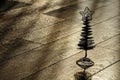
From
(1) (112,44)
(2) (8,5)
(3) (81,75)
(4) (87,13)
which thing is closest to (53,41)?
(1) (112,44)

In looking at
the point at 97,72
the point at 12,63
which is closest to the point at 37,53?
the point at 12,63

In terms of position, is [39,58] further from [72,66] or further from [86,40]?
[86,40]

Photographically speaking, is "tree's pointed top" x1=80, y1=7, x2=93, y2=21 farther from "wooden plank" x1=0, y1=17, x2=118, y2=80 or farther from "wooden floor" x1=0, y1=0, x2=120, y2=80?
"wooden plank" x1=0, y1=17, x2=118, y2=80

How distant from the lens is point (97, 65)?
10.5ft

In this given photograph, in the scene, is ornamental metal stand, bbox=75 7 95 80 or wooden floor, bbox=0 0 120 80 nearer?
ornamental metal stand, bbox=75 7 95 80

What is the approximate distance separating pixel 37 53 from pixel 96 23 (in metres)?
1.60

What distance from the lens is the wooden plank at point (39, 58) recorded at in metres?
3.12

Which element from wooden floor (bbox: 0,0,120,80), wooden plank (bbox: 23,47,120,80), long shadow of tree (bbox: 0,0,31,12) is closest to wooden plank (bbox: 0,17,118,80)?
wooden floor (bbox: 0,0,120,80)

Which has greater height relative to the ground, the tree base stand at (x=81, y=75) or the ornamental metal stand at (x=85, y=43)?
the ornamental metal stand at (x=85, y=43)

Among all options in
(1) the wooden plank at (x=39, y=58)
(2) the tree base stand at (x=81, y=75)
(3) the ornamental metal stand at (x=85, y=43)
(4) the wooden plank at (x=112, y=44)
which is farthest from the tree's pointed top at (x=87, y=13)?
(4) the wooden plank at (x=112, y=44)

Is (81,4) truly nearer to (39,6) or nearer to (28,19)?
(39,6)

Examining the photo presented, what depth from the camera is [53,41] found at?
4.02m

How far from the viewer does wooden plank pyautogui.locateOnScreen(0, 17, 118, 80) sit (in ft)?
10.2

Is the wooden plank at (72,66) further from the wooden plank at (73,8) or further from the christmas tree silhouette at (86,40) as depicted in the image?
the wooden plank at (73,8)
